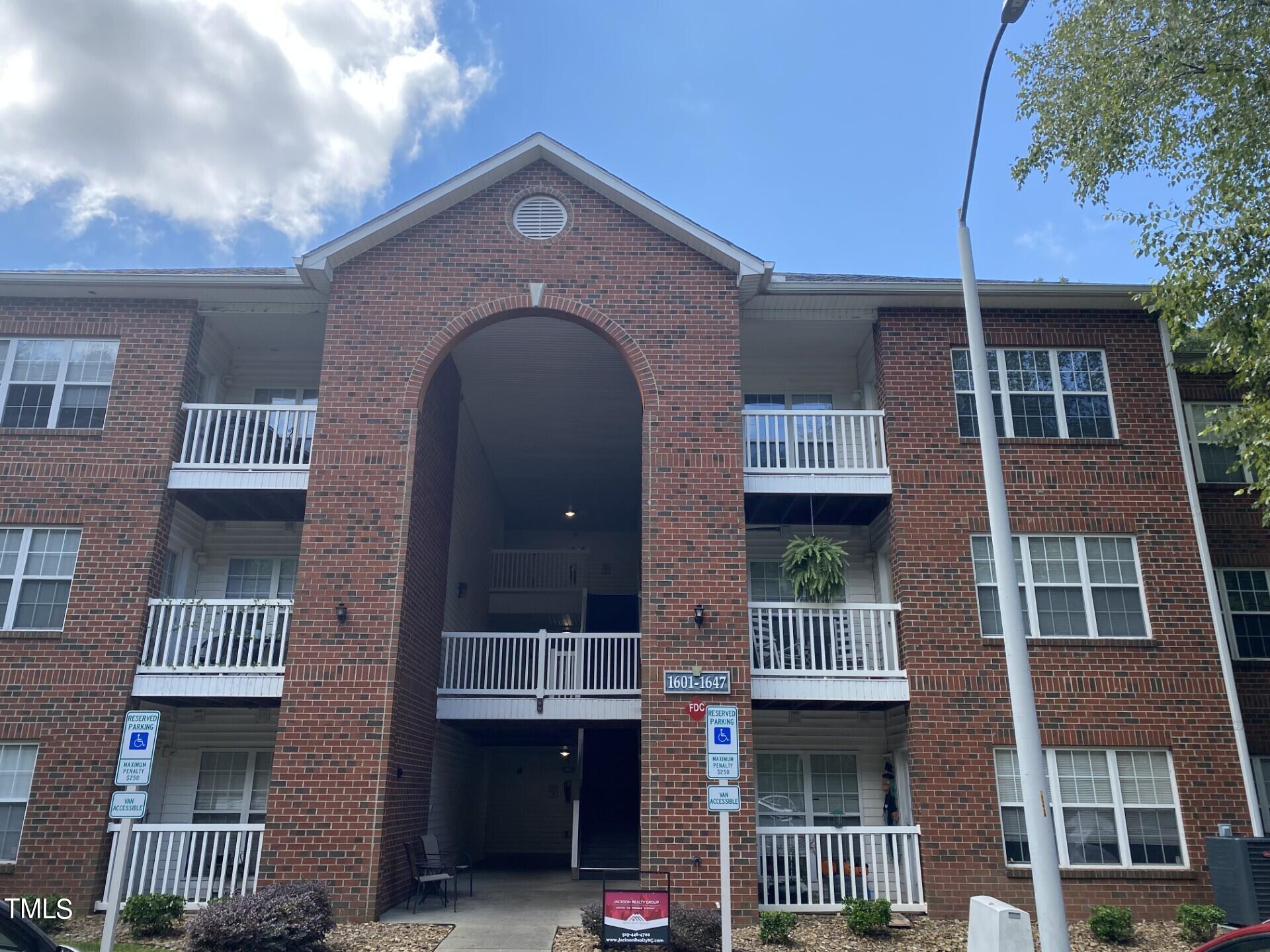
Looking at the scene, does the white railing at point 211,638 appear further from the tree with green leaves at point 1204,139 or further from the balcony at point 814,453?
the tree with green leaves at point 1204,139

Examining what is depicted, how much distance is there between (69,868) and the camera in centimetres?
1188

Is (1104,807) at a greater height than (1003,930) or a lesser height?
greater

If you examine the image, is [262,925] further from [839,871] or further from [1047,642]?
[1047,642]

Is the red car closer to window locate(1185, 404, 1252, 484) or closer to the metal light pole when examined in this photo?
Answer: the metal light pole

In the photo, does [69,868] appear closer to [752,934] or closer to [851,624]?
[752,934]

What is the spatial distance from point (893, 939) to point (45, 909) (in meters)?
10.4

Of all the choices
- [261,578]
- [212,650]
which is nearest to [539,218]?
[261,578]

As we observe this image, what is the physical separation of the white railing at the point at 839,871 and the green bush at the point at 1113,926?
6.70ft

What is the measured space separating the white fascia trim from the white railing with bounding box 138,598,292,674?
13.2 meters

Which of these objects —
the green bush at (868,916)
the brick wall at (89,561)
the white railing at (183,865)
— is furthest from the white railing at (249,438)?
the green bush at (868,916)

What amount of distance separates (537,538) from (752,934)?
A: 51.5ft

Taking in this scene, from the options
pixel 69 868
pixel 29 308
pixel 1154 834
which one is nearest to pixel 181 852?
pixel 69 868

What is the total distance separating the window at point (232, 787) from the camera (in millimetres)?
14359

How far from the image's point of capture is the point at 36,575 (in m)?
13.2
